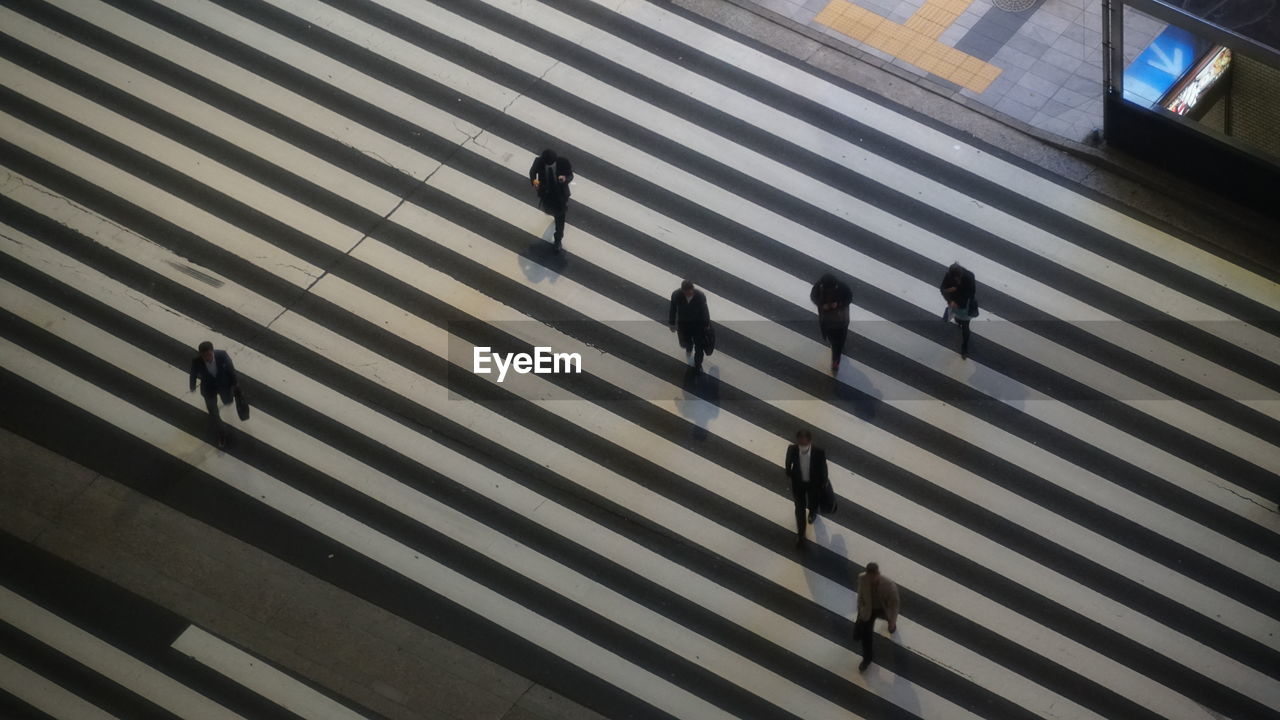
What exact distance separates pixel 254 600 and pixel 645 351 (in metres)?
4.79

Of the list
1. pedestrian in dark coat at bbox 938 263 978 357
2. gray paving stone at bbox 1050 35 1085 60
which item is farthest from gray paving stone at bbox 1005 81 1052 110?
pedestrian in dark coat at bbox 938 263 978 357

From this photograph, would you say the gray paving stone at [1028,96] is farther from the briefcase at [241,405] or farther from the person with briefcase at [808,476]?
the briefcase at [241,405]

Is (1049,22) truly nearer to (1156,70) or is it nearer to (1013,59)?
(1013,59)

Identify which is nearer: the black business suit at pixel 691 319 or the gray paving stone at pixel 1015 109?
the black business suit at pixel 691 319

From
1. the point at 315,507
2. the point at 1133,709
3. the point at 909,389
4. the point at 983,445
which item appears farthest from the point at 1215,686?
the point at 315,507

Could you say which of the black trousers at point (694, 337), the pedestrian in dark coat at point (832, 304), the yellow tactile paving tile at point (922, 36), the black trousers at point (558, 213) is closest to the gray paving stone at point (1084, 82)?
the yellow tactile paving tile at point (922, 36)

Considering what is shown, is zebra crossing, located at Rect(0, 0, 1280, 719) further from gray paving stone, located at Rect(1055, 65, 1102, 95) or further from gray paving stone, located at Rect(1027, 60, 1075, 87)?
gray paving stone, located at Rect(1055, 65, 1102, 95)

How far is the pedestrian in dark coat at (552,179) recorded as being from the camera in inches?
627

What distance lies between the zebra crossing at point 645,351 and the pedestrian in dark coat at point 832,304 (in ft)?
2.73

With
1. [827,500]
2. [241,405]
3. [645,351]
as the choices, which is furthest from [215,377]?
[827,500]

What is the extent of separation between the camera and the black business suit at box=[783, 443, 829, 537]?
45.2 feet

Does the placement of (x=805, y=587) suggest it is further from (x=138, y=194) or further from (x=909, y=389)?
(x=138, y=194)

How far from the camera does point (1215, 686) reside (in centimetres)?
1401

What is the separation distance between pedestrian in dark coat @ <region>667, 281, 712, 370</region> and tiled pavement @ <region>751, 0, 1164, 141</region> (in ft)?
17.4
